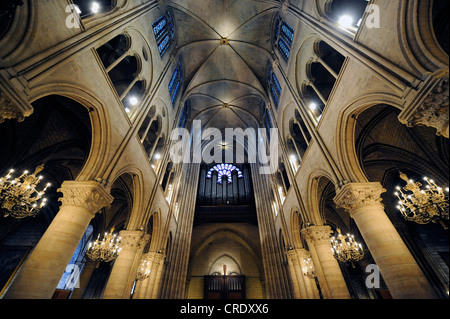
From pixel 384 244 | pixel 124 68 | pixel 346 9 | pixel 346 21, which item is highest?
pixel 124 68

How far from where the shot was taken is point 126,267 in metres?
7.41

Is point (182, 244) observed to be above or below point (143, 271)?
above

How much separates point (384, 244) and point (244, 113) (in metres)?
16.4

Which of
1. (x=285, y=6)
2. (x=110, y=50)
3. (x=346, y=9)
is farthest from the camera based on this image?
(x=285, y=6)

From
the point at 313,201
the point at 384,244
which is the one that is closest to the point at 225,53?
the point at 313,201

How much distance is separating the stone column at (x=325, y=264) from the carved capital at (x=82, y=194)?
25.1 feet

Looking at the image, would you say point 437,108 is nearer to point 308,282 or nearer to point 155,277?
point 308,282

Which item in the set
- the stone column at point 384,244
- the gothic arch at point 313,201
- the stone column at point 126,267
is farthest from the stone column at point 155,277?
the stone column at point 384,244

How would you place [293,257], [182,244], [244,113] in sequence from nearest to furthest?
[293,257] < [182,244] < [244,113]

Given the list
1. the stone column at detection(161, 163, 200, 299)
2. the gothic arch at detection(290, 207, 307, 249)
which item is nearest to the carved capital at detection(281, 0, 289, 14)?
the gothic arch at detection(290, 207, 307, 249)

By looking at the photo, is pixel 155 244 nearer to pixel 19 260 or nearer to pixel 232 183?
pixel 19 260

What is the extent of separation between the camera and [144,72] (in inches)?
368

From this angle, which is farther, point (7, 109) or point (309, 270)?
point (309, 270)

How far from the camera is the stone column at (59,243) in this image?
4.20 metres
